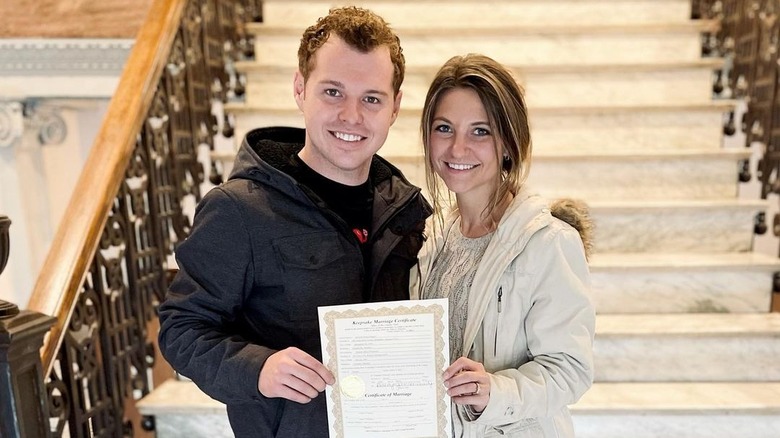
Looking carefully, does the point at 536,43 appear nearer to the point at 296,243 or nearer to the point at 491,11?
the point at 491,11

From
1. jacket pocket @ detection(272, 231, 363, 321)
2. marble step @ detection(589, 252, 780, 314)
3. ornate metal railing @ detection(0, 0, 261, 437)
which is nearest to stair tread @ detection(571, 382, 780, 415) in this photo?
marble step @ detection(589, 252, 780, 314)

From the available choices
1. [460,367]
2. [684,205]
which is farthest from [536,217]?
[684,205]

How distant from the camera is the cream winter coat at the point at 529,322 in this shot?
1083mm

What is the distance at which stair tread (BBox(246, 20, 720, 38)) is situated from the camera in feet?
10.4

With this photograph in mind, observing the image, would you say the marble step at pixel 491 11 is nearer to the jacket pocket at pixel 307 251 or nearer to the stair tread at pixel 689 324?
the stair tread at pixel 689 324

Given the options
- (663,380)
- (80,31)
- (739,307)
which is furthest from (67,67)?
(739,307)

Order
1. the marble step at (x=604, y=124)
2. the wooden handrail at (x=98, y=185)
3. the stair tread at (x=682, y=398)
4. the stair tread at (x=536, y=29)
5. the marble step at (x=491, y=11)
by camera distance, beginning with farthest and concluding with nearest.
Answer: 1. the marble step at (x=491, y=11)
2. the stair tread at (x=536, y=29)
3. the marble step at (x=604, y=124)
4. the stair tread at (x=682, y=398)
5. the wooden handrail at (x=98, y=185)

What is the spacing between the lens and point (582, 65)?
3045 millimetres

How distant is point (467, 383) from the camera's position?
3.33 feet

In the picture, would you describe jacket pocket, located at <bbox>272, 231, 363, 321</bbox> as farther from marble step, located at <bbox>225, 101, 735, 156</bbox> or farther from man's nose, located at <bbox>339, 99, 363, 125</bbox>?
marble step, located at <bbox>225, 101, 735, 156</bbox>

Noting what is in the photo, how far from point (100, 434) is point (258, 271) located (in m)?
1.25

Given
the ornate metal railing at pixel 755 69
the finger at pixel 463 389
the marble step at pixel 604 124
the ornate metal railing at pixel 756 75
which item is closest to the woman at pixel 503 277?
the finger at pixel 463 389

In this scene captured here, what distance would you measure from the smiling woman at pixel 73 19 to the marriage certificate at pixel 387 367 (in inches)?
127

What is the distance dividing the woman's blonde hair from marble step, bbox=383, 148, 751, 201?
1.48 metres
